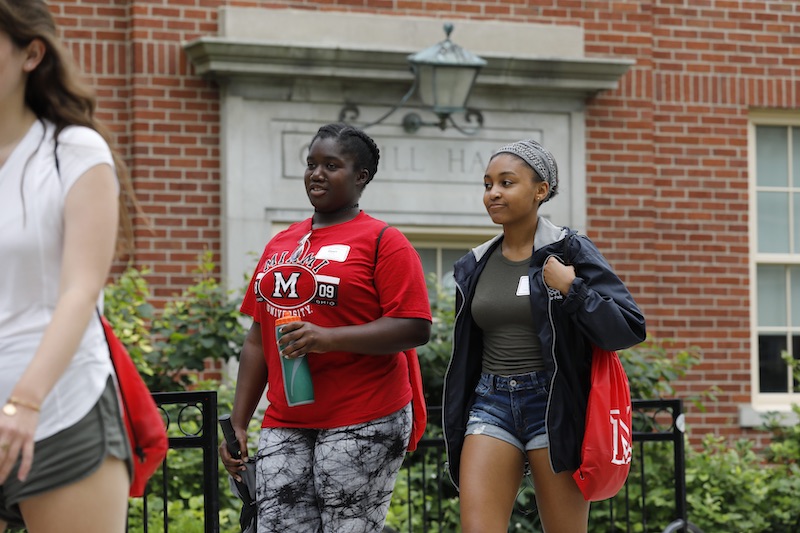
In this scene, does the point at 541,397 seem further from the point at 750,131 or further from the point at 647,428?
the point at 750,131

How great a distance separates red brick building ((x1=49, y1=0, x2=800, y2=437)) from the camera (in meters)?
10.5

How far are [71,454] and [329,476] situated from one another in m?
1.85

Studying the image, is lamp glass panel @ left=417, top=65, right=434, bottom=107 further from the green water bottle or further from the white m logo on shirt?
the green water bottle

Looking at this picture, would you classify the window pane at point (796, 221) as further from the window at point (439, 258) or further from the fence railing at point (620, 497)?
the fence railing at point (620, 497)

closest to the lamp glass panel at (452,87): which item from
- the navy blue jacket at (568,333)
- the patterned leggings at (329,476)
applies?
the navy blue jacket at (568,333)

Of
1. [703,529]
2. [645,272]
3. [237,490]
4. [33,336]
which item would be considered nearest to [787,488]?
[703,529]

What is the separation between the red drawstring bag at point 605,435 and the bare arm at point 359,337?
63 centimetres

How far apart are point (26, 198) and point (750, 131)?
8926 mm

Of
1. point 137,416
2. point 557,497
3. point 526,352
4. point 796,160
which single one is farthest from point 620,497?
point 137,416

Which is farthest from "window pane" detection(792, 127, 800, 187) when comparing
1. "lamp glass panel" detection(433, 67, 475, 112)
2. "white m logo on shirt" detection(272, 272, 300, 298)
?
"white m logo on shirt" detection(272, 272, 300, 298)

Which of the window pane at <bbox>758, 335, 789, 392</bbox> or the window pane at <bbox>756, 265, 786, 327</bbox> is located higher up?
the window pane at <bbox>756, 265, 786, 327</bbox>

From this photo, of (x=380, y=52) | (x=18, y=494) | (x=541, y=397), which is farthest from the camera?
(x=380, y=52)

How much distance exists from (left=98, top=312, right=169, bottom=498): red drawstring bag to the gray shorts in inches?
2.9

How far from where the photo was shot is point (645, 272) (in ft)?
34.5
